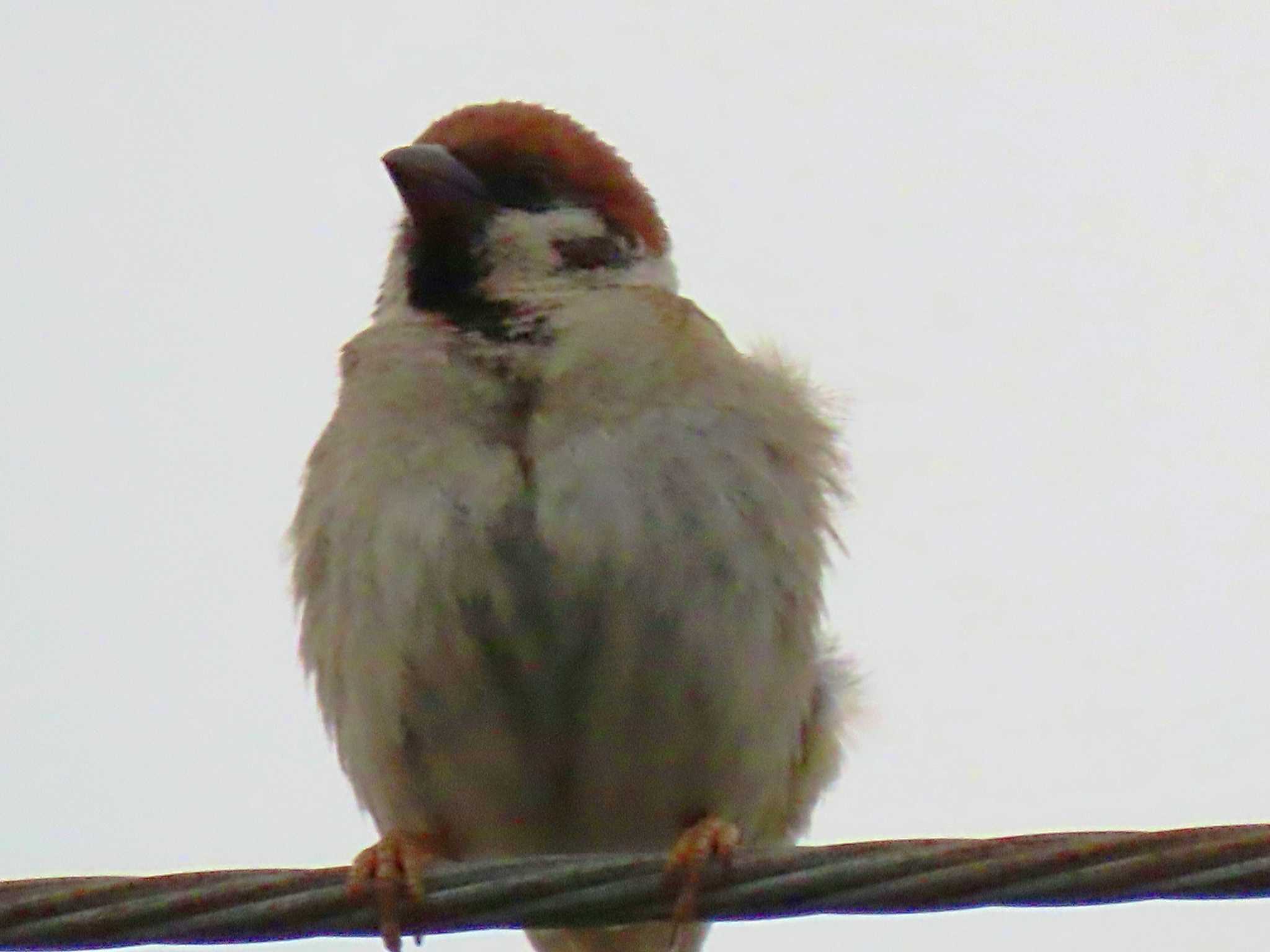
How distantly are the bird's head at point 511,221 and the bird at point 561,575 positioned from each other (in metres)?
0.02

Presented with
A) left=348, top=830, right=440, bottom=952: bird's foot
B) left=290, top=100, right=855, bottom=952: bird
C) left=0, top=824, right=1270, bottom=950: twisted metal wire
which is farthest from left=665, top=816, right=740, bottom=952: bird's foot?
left=348, top=830, right=440, bottom=952: bird's foot

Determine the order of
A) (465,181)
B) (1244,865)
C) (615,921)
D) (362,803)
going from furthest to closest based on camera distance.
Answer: (465,181)
(362,803)
(615,921)
(1244,865)

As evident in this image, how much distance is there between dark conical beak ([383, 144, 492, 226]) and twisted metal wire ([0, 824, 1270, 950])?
188 centimetres

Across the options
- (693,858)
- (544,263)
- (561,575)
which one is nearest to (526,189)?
(544,263)

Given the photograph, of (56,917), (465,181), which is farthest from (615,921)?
(465,181)

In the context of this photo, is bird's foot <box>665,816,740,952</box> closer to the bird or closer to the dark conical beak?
the bird

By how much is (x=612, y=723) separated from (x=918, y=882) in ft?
4.28

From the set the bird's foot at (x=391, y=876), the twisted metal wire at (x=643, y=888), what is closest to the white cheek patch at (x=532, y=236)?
the bird's foot at (x=391, y=876)

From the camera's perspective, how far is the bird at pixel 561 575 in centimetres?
364

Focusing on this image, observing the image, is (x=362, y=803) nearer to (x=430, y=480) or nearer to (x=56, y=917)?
(x=430, y=480)

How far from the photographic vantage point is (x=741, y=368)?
4.02 metres

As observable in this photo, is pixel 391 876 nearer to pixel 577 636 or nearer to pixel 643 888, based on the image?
pixel 577 636

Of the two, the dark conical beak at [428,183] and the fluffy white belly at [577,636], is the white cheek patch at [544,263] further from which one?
the fluffy white belly at [577,636]

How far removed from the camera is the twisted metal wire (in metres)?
2.40
